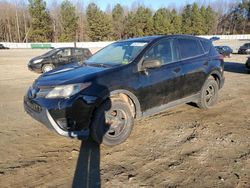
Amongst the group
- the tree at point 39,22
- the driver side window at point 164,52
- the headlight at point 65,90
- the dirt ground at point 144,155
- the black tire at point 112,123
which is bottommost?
the dirt ground at point 144,155

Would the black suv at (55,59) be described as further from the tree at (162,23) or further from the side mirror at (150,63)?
the tree at (162,23)

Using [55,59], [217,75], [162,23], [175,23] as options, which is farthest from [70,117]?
[175,23]

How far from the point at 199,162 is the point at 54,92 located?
2.43 m

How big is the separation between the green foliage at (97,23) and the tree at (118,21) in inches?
261

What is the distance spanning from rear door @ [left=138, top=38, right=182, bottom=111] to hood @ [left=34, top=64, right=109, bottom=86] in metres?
0.85

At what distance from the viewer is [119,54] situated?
211 inches

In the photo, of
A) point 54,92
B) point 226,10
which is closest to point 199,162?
point 54,92

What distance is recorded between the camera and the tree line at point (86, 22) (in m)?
69.2

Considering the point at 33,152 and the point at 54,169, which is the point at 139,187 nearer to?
the point at 54,169

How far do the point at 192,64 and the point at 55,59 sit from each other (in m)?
11.0

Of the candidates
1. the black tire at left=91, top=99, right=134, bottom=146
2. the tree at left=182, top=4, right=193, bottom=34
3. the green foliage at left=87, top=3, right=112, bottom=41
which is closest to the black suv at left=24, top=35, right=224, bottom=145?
the black tire at left=91, top=99, right=134, bottom=146

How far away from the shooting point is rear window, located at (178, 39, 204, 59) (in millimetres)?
5770

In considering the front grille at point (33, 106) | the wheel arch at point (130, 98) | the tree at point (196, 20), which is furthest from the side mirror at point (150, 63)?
the tree at point (196, 20)

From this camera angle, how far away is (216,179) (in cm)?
345
